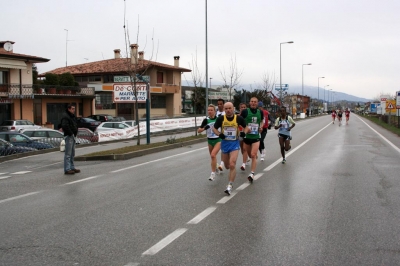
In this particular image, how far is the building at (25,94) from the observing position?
1487 inches

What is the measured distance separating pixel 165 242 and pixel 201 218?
129 cm

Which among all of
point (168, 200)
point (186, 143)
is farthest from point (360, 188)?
point (186, 143)

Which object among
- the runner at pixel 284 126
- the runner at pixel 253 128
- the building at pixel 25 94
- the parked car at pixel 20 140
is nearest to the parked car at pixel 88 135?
the parked car at pixel 20 140

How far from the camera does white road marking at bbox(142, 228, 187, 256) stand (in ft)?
17.3

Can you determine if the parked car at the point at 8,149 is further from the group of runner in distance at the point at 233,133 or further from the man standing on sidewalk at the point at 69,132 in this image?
the group of runner in distance at the point at 233,133

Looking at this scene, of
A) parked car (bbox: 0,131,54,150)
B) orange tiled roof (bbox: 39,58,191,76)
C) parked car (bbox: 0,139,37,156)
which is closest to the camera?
parked car (bbox: 0,139,37,156)

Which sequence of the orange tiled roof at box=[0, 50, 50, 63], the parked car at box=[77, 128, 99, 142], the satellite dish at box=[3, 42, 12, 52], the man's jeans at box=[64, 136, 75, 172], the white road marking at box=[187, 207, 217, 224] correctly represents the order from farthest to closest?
the satellite dish at box=[3, 42, 12, 52]
the orange tiled roof at box=[0, 50, 50, 63]
the parked car at box=[77, 128, 99, 142]
the man's jeans at box=[64, 136, 75, 172]
the white road marking at box=[187, 207, 217, 224]

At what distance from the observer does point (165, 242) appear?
5609 millimetres

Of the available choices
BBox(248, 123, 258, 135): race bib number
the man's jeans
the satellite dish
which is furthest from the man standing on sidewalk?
the satellite dish

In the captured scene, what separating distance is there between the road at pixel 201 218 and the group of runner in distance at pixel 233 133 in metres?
0.50

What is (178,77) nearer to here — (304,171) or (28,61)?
(28,61)

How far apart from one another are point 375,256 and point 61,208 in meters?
5.00

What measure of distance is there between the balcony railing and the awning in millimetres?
1534

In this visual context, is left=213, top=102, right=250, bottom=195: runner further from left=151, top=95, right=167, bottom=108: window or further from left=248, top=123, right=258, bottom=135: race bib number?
left=151, top=95, right=167, bottom=108: window
